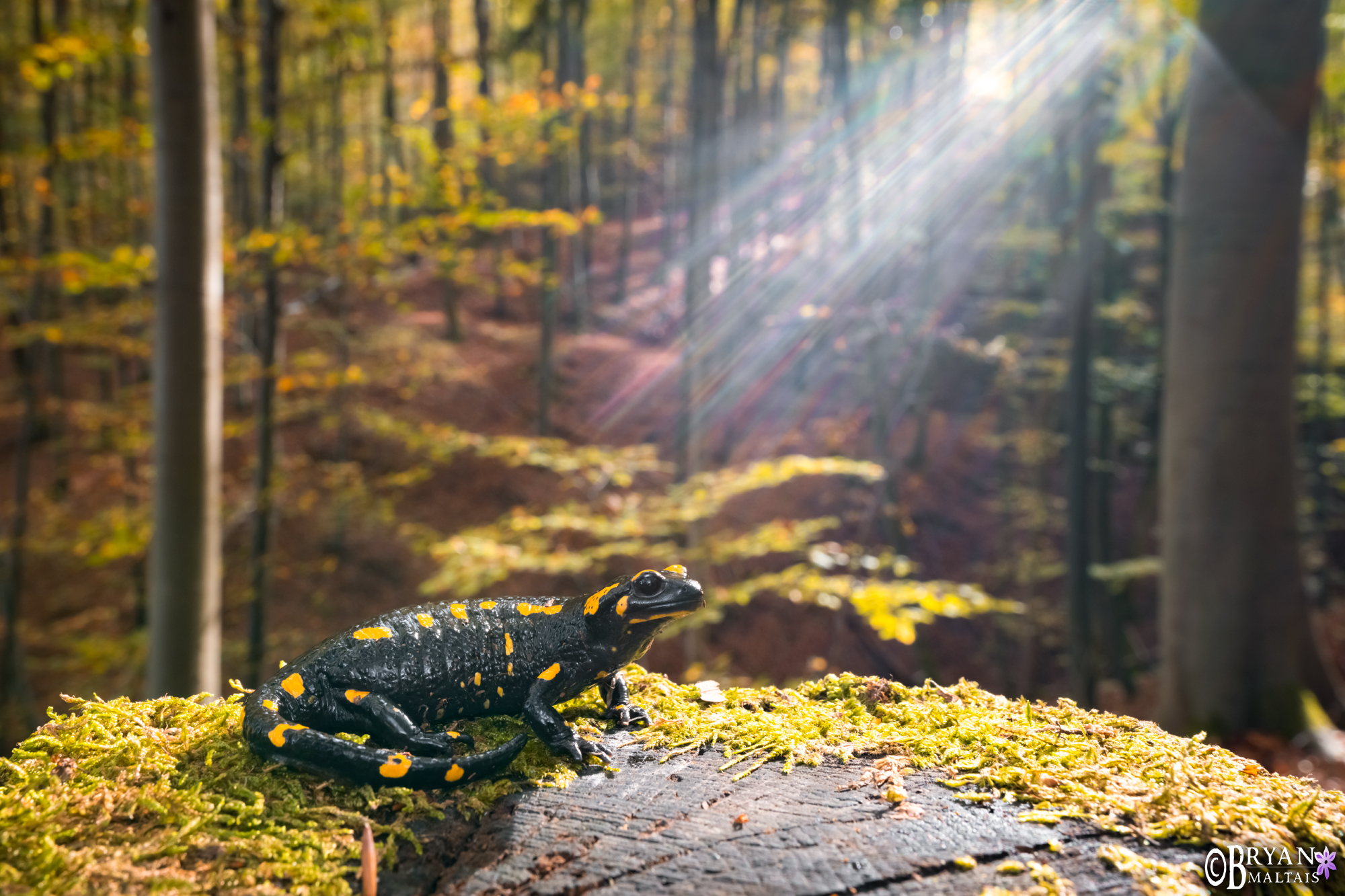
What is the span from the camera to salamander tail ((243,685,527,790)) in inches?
79.0

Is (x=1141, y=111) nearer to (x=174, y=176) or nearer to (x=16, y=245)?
(x=174, y=176)

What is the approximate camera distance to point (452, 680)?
8.13ft

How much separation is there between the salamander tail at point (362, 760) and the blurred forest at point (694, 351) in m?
3.14

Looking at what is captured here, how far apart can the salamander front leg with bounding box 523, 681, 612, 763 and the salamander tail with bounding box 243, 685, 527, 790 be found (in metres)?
0.20

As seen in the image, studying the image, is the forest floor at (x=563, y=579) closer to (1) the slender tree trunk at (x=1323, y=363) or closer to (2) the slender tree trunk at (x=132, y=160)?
(1) the slender tree trunk at (x=1323, y=363)

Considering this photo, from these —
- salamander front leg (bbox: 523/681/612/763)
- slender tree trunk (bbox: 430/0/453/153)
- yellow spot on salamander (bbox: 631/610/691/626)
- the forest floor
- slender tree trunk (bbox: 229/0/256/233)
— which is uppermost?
slender tree trunk (bbox: 430/0/453/153)

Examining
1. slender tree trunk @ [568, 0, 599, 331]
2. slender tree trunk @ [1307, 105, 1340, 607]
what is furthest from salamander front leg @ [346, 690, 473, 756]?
slender tree trunk @ [568, 0, 599, 331]

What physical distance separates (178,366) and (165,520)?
1043mm

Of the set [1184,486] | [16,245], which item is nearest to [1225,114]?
[1184,486]

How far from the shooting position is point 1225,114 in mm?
6586

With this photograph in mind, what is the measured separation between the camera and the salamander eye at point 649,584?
259 cm

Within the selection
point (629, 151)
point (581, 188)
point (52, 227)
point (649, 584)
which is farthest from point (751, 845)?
point (629, 151)

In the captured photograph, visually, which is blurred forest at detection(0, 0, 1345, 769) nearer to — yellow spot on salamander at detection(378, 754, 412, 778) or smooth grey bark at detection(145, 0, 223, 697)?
smooth grey bark at detection(145, 0, 223, 697)

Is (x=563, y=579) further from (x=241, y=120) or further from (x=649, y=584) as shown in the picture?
(x=649, y=584)
